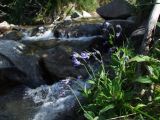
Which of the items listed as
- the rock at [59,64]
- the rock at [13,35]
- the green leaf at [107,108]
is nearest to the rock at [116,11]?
the rock at [13,35]

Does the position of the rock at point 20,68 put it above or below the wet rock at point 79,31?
below

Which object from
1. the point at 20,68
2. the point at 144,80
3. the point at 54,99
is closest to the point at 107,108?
the point at 144,80

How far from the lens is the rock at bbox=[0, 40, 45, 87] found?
22.1 ft

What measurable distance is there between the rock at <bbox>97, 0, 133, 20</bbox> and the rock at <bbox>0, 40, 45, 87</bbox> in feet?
8.83

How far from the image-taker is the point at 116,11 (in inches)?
366

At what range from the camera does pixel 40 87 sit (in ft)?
21.4

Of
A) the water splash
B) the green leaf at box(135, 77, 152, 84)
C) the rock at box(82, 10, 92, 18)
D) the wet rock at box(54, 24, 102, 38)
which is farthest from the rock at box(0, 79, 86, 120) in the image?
the rock at box(82, 10, 92, 18)

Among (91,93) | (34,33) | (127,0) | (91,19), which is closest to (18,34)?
(34,33)

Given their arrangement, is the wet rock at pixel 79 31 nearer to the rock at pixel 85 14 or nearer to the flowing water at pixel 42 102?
the rock at pixel 85 14

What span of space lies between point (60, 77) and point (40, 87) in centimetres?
Result: 37

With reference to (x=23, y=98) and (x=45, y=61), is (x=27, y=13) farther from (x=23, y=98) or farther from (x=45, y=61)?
(x=23, y=98)

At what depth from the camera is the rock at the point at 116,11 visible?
9.03 metres

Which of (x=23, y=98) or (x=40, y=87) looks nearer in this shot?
(x=23, y=98)

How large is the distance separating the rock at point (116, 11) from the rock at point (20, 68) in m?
2.69
